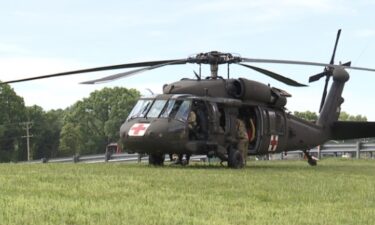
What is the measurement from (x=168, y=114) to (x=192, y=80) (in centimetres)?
193

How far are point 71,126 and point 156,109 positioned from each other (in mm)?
106987

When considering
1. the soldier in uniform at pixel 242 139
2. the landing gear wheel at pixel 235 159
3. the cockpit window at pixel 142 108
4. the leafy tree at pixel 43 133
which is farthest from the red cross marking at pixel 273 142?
the leafy tree at pixel 43 133

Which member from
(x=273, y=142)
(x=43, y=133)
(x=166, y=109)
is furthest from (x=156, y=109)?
(x=43, y=133)

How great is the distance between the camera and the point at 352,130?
22.6 m

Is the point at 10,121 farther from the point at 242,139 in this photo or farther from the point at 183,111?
the point at 183,111

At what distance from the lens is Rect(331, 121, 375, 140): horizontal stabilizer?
2222 cm

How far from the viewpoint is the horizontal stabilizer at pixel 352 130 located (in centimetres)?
2222

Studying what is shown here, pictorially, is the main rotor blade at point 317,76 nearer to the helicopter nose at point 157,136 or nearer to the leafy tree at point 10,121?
the helicopter nose at point 157,136

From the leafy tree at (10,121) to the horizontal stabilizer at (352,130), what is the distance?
85.2 meters

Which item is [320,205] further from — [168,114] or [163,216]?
[168,114]

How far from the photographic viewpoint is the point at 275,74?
1738cm

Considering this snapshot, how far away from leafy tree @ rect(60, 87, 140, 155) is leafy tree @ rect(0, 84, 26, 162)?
11.4 meters

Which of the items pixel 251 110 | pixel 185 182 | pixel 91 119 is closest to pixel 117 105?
pixel 91 119

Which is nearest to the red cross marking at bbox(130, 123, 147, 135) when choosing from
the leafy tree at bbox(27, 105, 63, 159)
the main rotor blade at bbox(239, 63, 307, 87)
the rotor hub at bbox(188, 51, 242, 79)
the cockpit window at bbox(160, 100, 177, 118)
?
the cockpit window at bbox(160, 100, 177, 118)
